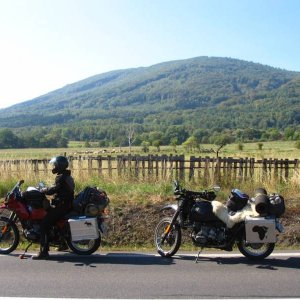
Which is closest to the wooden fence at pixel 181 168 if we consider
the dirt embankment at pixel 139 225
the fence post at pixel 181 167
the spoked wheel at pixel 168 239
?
the fence post at pixel 181 167

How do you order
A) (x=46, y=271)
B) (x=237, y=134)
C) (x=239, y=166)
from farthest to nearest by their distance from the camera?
(x=237, y=134) < (x=239, y=166) < (x=46, y=271)

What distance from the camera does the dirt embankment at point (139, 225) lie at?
10.4 meters

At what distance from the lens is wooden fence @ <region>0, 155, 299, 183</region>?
54.7ft

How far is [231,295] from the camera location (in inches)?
234

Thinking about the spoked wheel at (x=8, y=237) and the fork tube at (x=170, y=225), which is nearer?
the fork tube at (x=170, y=225)

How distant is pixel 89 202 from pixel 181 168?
10.9 metres

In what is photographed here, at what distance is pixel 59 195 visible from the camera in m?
8.51

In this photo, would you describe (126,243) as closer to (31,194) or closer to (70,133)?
(31,194)

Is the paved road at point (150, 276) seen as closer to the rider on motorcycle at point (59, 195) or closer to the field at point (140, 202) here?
the rider on motorcycle at point (59, 195)

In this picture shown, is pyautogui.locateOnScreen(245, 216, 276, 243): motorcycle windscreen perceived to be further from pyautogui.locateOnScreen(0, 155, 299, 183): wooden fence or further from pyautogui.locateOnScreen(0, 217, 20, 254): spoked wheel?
pyautogui.locateOnScreen(0, 155, 299, 183): wooden fence

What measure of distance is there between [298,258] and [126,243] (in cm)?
400

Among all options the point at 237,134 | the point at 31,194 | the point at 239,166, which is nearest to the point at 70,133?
the point at 237,134

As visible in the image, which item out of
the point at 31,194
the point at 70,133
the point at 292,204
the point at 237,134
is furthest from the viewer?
the point at 70,133

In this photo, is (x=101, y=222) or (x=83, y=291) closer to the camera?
(x=83, y=291)
